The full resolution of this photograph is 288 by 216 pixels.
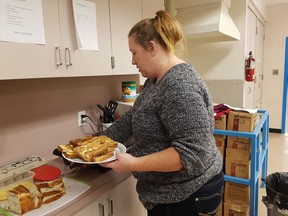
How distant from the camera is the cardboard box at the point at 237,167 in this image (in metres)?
2.02

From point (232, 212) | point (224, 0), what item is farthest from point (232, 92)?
point (232, 212)

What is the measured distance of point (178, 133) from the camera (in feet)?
3.01

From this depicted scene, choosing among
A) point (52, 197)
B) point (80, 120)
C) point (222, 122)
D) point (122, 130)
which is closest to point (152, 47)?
point (122, 130)

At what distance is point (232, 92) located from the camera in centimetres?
304

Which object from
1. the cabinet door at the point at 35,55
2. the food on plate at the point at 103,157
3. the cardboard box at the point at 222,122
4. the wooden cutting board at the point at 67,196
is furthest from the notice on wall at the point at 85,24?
the cardboard box at the point at 222,122

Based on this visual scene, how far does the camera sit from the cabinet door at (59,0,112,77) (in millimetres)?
1325

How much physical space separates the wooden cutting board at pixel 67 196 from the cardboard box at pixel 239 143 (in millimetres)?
1271

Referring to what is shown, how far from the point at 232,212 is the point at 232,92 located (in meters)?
1.43

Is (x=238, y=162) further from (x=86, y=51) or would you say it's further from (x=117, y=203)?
(x=86, y=51)

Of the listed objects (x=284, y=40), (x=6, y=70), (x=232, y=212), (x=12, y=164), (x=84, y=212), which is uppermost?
(x=284, y=40)

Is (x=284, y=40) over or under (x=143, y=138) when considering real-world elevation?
over

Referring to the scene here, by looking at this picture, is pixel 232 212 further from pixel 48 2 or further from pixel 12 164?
pixel 48 2

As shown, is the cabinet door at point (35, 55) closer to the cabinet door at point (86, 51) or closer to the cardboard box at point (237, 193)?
the cabinet door at point (86, 51)

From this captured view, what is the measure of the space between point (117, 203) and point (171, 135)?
27.6 inches
